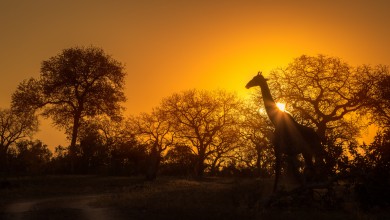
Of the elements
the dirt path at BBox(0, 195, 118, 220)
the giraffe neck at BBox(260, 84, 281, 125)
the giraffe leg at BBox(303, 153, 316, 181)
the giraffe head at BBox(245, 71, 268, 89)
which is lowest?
the dirt path at BBox(0, 195, 118, 220)

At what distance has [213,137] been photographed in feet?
204

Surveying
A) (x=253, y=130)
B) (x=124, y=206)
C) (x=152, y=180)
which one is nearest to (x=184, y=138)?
(x=253, y=130)

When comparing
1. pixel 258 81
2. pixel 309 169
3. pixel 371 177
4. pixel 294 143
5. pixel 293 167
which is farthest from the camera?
pixel 258 81

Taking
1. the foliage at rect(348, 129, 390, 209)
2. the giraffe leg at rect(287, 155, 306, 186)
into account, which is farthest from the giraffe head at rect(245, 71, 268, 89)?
the foliage at rect(348, 129, 390, 209)

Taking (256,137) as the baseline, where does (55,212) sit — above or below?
below

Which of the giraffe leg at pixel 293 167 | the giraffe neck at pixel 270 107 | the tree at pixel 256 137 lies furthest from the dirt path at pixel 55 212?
the tree at pixel 256 137

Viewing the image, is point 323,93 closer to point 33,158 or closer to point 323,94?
point 323,94

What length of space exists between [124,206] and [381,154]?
10.7 m

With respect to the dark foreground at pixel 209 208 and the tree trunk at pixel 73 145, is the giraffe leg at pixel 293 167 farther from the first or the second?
the tree trunk at pixel 73 145

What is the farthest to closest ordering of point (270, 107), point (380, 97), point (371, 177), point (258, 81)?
1. point (380, 97)
2. point (258, 81)
3. point (270, 107)
4. point (371, 177)

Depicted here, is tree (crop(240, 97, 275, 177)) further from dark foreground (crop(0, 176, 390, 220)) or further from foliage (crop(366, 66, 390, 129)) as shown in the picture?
dark foreground (crop(0, 176, 390, 220))

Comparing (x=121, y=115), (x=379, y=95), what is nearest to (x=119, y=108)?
(x=121, y=115)

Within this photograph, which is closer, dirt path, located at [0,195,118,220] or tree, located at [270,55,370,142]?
dirt path, located at [0,195,118,220]

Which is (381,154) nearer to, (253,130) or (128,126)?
(253,130)
